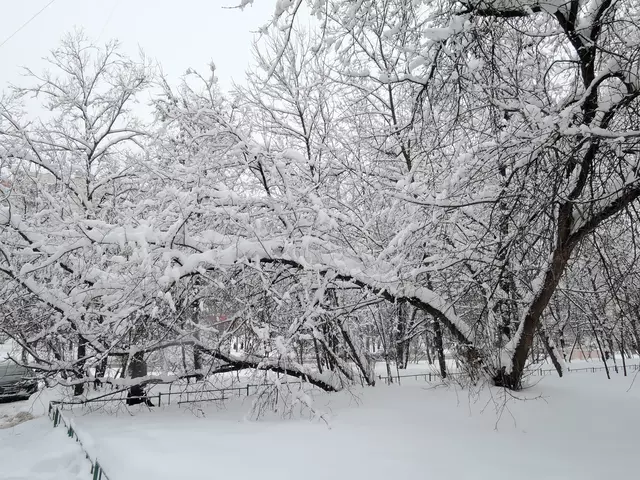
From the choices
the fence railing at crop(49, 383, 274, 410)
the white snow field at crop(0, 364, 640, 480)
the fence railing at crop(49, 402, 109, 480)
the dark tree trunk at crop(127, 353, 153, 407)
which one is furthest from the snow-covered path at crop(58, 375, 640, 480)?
the dark tree trunk at crop(127, 353, 153, 407)

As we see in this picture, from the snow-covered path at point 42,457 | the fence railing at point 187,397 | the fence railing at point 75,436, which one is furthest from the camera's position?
the fence railing at point 187,397

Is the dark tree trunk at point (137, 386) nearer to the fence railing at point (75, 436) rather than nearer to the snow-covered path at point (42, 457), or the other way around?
the fence railing at point (75, 436)

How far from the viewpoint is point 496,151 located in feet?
14.8

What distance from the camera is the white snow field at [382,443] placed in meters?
4.02

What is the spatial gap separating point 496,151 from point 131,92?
465 inches

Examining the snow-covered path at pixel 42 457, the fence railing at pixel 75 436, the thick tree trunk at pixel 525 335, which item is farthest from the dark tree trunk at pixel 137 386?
the thick tree trunk at pixel 525 335

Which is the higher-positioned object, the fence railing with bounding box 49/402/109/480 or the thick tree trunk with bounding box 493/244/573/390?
the thick tree trunk with bounding box 493/244/573/390

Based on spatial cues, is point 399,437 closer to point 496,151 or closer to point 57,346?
point 496,151

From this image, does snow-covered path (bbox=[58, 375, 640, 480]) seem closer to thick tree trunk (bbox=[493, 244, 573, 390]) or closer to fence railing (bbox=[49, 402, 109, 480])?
fence railing (bbox=[49, 402, 109, 480])

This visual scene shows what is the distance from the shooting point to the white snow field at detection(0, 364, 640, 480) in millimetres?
4020

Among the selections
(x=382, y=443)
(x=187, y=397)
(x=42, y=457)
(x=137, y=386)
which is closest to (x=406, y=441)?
(x=382, y=443)

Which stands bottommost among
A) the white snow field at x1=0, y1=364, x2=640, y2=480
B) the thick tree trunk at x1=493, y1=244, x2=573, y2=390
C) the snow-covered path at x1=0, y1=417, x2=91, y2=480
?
the snow-covered path at x1=0, y1=417, x2=91, y2=480

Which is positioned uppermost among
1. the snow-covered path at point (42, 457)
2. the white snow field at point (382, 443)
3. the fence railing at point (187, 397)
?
the fence railing at point (187, 397)

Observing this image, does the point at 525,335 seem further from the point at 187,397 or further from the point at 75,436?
the point at 187,397
